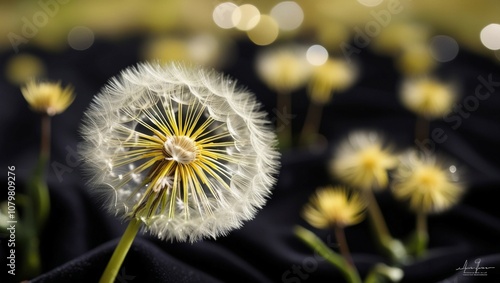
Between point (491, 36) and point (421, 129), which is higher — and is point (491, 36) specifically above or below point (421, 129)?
above

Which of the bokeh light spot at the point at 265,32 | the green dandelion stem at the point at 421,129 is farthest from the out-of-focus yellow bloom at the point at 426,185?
the bokeh light spot at the point at 265,32

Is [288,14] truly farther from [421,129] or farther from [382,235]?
[382,235]

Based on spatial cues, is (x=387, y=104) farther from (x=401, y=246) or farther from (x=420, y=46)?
(x=401, y=246)

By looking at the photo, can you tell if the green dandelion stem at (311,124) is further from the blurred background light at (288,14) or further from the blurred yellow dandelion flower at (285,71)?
the blurred background light at (288,14)

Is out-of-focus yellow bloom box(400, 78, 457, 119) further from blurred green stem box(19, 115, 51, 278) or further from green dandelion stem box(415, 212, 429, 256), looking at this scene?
blurred green stem box(19, 115, 51, 278)

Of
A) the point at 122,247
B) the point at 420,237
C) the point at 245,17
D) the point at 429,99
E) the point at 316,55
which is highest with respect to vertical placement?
the point at 245,17

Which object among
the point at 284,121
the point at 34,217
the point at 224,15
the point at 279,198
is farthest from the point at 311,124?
the point at 34,217

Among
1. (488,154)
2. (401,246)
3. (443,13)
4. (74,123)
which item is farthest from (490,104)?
(74,123)
